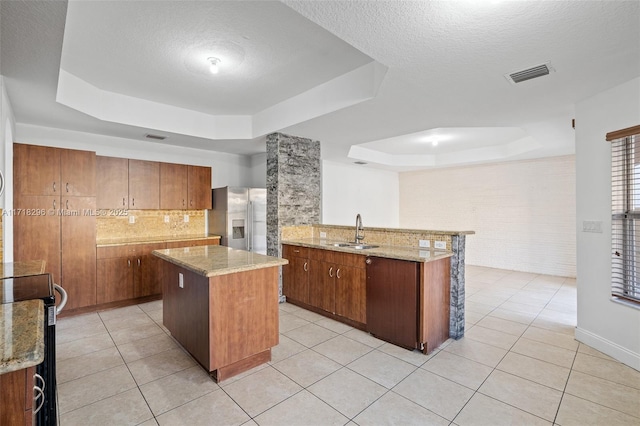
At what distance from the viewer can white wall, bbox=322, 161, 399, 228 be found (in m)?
7.00

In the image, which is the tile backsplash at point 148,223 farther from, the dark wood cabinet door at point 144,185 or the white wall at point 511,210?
the white wall at point 511,210

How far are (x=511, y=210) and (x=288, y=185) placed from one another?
526cm

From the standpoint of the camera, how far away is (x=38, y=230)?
147 inches

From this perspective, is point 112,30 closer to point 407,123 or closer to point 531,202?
point 407,123

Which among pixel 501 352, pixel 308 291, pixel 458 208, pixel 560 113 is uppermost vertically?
pixel 560 113

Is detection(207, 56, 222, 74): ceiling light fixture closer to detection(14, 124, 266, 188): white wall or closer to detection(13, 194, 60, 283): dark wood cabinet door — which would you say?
detection(14, 124, 266, 188): white wall

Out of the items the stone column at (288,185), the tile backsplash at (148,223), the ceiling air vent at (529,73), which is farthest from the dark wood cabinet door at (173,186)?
the ceiling air vent at (529,73)

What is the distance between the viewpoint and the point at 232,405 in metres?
2.12

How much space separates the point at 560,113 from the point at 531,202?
3.47 m

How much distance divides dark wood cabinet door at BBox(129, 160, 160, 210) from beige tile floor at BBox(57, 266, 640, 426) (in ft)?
6.22

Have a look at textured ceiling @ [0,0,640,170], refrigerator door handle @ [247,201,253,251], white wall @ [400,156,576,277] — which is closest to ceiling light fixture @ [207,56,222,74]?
textured ceiling @ [0,0,640,170]

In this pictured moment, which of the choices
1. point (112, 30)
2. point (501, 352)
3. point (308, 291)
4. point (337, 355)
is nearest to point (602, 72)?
point (501, 352)

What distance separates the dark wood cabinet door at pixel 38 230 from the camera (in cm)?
360

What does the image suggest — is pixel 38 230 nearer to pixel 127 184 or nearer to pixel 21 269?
pixel 127 184
